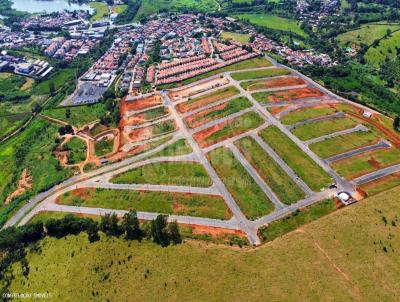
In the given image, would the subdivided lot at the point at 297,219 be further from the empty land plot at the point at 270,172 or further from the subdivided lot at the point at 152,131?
the subdivided lot at the point at 152,131

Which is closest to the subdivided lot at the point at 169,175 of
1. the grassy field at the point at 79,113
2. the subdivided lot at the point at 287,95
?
the grassy field at the point at 79,113

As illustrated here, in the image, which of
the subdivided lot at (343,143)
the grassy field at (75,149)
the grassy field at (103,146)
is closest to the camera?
the subdivided lot at (343,143)

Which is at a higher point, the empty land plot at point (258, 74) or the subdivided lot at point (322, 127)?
the empty land plot at point (258, 74)

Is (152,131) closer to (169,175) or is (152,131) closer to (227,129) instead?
(169,175)

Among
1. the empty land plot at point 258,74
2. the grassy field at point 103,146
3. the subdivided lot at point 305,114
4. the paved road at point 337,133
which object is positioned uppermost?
the empty land plot at point 258,74

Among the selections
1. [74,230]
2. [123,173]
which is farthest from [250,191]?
[74,230]

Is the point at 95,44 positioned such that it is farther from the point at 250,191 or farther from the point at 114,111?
the point at 250,191

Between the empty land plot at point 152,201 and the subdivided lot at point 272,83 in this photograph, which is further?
the subdivided lot at point 272,83
